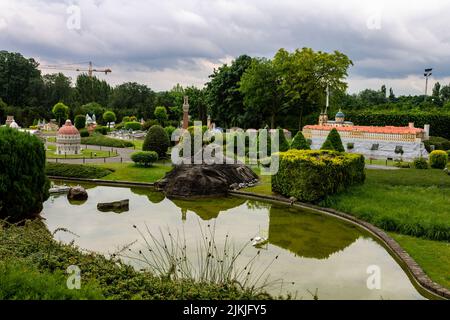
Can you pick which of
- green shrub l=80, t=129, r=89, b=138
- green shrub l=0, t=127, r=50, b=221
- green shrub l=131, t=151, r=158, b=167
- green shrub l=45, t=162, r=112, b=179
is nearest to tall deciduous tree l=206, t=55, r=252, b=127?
green shrub l=80, t=129, r=89, b=138

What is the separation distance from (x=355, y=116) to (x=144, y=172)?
3131cm

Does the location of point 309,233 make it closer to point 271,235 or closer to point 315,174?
point 271,235

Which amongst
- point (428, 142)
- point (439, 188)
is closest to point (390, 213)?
point (439, 188)

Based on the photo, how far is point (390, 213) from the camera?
17391mm

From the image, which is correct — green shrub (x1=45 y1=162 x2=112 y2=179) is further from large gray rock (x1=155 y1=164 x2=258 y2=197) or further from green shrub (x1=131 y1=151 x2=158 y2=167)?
large gray rock (x1=155 y1=164 x2=258 y2=197)

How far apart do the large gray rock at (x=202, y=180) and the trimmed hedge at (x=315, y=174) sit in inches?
136

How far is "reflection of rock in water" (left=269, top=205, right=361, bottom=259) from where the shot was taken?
49.0 feet

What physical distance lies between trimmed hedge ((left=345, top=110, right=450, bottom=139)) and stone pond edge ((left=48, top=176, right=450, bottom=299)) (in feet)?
99.3

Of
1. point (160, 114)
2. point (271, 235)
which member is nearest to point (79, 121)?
point (160, 114)

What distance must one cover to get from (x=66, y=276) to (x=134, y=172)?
20.9 metres

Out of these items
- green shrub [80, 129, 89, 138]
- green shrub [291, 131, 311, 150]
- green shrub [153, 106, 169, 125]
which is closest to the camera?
green shrub [291, 131, 311, 150]

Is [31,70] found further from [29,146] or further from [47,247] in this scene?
[47,247]

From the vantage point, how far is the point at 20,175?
16719 millimetres

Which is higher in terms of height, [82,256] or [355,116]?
[355,116]
